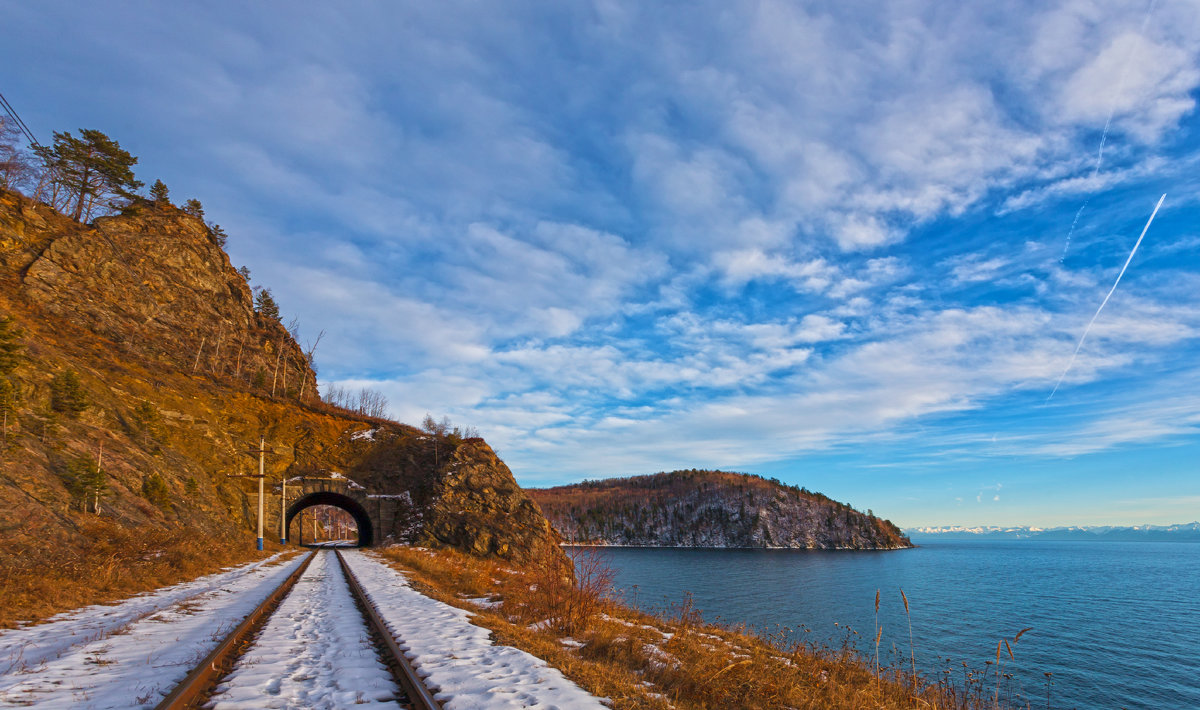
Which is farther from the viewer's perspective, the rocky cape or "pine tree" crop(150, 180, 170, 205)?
"pine tree" crop(150, 180, 170, 205)

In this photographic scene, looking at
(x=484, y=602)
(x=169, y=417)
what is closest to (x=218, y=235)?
(x=169, y=417)

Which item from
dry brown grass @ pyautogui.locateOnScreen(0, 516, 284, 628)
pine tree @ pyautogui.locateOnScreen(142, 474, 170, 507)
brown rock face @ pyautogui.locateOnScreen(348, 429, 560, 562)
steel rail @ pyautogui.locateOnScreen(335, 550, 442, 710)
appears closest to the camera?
steel rail @ pyautogui.locateOnScreen(335, 550, 442, 710)

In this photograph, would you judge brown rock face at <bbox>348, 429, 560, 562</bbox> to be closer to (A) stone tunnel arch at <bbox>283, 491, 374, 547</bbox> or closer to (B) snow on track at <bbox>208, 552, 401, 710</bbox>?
(A) stone tunnel arch at <bbox>283, 491, 374, 547</bbox>

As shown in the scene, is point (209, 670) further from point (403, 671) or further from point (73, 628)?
point (73, 628)

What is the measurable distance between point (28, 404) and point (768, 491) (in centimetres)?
18074

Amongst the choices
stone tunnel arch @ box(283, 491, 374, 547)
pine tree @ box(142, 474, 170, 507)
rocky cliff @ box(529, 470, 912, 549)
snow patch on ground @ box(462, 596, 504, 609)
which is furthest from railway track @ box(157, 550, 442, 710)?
rocky cliff @ box(529, 470, 912, 549)

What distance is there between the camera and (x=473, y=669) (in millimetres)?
6871

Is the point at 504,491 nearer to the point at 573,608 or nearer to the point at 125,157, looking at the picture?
the point at 573,608

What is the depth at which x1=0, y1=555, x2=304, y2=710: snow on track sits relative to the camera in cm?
559

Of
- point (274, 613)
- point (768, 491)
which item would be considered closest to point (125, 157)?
point (274, 613)

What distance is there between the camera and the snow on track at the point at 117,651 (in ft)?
18.3

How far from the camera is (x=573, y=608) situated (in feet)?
36.8

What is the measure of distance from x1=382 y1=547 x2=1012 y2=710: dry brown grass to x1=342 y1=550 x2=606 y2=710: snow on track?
389mm

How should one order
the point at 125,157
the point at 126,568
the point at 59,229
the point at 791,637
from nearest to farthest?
the point at 126,568 < the point at 791,637 < the point at 59,229 < the point at 125,157
